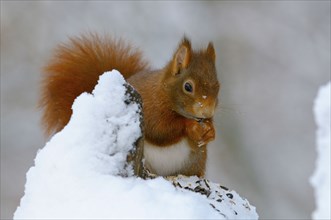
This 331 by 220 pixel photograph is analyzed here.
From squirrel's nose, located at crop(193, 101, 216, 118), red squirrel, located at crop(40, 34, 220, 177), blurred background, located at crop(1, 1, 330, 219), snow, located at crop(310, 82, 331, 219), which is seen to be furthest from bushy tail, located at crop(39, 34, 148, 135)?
blurred background, located at crop(1, 1, 330, 219)

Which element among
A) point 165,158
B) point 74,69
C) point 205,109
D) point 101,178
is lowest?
point 101,178

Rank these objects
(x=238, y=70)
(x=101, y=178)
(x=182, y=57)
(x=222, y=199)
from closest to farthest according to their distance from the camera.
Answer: (x=101, y=178) < (x=222, y=199) < (x=182, y=57) < (x=238, y=70)

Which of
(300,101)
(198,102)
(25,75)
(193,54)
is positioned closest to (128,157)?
(198,102)

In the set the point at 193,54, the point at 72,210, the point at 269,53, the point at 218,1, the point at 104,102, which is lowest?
the point at 72,210

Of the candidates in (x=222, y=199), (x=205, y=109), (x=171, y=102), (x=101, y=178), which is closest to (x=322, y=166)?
(x=101, y=178)

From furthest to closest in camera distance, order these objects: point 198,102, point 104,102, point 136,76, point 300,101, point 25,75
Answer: point 300,101
point 25,75
point 136,76
point 198,102
point 104,102

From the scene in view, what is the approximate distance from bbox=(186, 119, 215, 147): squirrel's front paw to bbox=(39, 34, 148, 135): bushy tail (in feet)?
1.03

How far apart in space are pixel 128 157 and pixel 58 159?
0.28 feet

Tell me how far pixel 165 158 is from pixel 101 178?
2.76 feet

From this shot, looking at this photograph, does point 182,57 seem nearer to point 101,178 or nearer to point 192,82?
point 192,82

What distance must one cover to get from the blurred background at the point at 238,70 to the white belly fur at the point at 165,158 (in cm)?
218

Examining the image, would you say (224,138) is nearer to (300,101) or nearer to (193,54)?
(300,101)

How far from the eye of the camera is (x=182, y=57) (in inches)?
70.3

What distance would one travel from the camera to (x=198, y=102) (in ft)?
5.55
